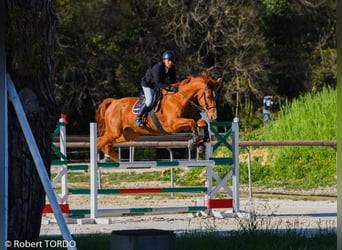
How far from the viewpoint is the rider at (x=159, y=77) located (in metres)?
17.2

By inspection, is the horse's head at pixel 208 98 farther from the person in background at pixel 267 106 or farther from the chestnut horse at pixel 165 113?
the person in background at pixel 267 106

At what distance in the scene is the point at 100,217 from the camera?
596 inches

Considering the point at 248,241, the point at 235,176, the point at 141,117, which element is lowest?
the point at 248,241

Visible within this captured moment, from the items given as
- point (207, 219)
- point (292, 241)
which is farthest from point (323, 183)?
point (292, 241)

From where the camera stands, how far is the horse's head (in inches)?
693

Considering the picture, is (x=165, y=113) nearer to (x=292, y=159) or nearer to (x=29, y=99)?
(x=292, y=159)

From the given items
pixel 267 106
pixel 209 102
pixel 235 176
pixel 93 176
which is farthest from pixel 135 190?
pixel 267 106

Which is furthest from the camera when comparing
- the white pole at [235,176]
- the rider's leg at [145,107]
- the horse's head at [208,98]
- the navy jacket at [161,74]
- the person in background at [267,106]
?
the person in background at [267,106]

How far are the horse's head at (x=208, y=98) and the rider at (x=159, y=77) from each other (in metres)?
0.51

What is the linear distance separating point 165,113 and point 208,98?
1.18 m

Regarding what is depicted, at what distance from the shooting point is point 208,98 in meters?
17.7

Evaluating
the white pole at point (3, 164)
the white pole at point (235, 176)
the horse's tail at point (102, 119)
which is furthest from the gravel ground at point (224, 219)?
the white pole at point (3, 164)

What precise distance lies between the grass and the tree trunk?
1.42m

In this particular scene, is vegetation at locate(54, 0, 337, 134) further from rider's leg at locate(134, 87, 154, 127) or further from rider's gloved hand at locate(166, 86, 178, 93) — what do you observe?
rider's gloved hand at locate(166, 86, 178, 93)
